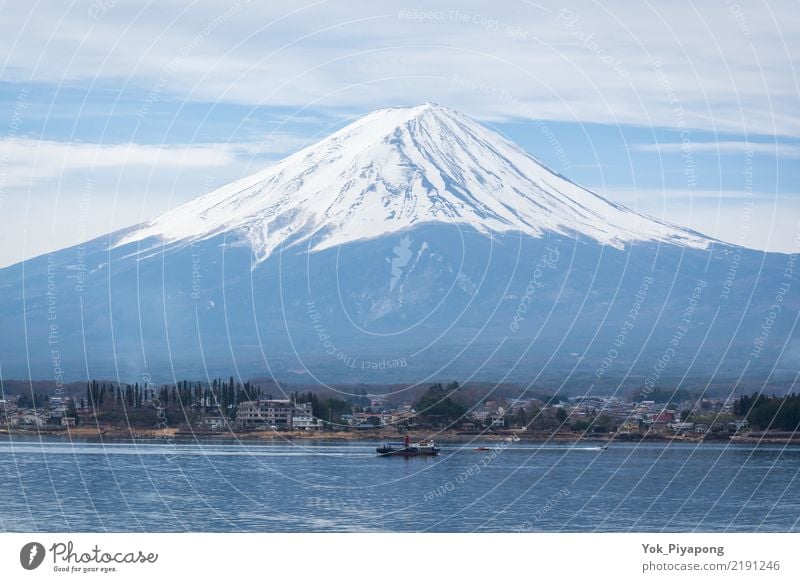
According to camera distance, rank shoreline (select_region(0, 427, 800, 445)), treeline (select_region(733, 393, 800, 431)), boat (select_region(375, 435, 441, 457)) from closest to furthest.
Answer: boat (select_region(375, 435, 441, 457)), treeline (select_region(733, 393, 800, 431)), shoreline (select_region(0, 427, 800, 445))

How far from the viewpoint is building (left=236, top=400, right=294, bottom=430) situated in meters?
79.0

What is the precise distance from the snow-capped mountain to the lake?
5158cm

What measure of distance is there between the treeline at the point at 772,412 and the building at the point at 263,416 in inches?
850

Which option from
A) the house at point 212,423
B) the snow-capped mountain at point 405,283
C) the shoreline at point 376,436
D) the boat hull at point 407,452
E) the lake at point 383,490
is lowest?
the lake at point 383,490

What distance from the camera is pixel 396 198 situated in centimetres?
15662

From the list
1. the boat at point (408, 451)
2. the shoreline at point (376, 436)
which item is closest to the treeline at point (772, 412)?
the shoreline at point (376, 436)

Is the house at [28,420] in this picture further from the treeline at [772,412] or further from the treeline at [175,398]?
the treeline at [772,412]

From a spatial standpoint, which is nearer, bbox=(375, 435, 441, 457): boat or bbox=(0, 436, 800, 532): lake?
bbox=(0, 436, 800, 532): lake

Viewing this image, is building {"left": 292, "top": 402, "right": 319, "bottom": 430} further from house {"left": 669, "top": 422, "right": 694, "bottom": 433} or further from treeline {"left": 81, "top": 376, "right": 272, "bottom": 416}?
house {"left": 669, "top": 422, "right": 694, "bottom": 433}

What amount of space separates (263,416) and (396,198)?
7894cm

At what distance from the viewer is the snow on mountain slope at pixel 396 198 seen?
143 meters

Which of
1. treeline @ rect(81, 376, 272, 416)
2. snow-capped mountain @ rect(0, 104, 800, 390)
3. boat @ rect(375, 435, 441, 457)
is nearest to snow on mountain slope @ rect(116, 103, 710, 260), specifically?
snow-capped mountain @ rect(0, 104, 800, 390)

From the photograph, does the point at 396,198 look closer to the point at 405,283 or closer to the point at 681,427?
the point at 405,283

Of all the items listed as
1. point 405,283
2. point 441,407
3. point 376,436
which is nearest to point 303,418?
point 376,436
